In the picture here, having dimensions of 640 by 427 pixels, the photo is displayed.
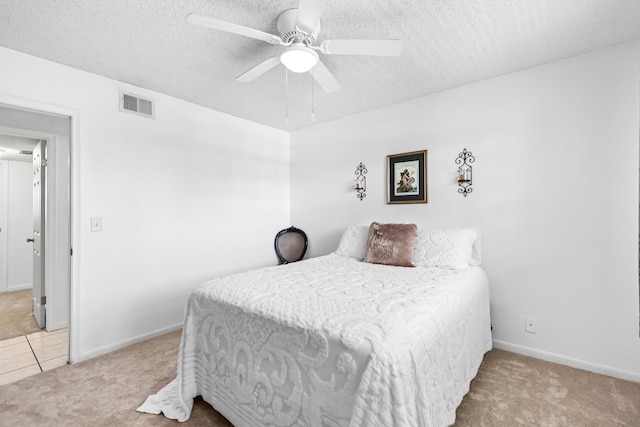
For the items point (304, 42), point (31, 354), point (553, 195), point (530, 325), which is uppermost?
point (304, 42)

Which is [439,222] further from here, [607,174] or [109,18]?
[109,18]

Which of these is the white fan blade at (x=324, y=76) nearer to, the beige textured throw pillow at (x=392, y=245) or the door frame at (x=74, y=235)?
the beige textured throw pillow at (x=392, y=245)

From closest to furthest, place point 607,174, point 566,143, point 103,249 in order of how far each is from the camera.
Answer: point 607,174 < point 566,143 < point 103,249

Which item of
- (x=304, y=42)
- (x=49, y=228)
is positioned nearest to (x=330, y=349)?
(x=304, y=42)

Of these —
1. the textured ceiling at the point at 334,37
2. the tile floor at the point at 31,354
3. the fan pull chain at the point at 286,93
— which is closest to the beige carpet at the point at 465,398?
the tile floor at the point at 31,354

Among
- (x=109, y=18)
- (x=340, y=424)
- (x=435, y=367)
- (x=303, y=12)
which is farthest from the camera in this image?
(x=109, y=18)

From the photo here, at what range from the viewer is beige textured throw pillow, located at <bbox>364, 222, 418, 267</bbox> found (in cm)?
250

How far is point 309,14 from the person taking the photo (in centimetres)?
149

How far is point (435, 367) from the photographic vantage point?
131 cm

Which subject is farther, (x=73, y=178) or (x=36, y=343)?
(x=36, y=343)

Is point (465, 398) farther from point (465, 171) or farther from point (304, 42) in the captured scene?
point (304, 42)

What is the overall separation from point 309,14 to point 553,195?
227 cm

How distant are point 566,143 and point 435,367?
6.90 ft

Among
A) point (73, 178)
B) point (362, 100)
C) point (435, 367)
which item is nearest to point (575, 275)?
point (435, 367)
